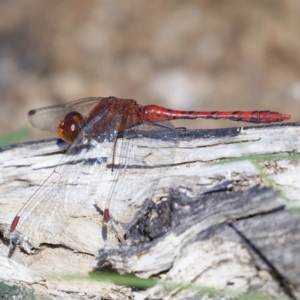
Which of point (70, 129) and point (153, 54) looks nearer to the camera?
point (70, 129)

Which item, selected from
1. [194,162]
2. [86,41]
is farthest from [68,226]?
[86,41]

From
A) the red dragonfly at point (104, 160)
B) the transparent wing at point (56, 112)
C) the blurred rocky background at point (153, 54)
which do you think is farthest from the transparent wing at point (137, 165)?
the blurred rocky background at point (153, 54)

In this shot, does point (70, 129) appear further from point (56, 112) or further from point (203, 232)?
point (203, 232)

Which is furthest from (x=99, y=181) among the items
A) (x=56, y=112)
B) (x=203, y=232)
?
(x=56, y=112)

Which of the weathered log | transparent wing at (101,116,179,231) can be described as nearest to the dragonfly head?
transparent wing at (101,116,179,231)

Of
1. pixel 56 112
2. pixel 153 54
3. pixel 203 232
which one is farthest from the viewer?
pixel 153 54

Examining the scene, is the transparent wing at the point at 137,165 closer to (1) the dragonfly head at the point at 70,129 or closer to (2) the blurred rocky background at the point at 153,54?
(1) the dragonfly head at the point at 70,129

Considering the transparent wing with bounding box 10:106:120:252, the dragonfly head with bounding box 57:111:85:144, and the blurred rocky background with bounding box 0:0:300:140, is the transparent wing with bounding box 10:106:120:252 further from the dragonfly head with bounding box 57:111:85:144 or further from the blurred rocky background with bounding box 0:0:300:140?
the blurred rocky background with bounding box 0:0:300:140

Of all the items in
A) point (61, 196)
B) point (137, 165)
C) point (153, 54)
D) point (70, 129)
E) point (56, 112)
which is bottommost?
point (61, 196)
